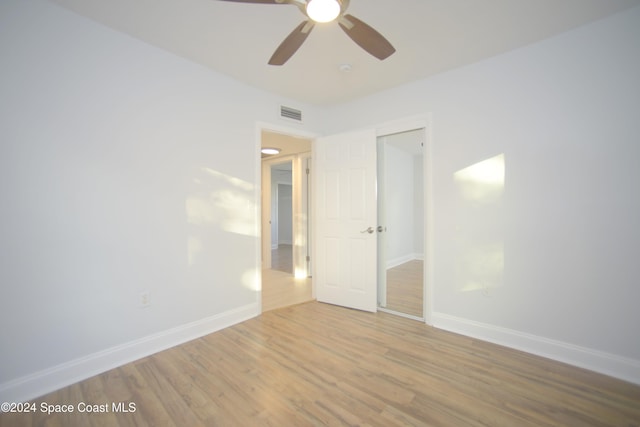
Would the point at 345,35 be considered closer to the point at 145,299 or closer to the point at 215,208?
the point at 215,208

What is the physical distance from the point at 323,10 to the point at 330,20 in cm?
7

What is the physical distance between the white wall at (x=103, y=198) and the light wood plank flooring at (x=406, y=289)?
6.64 feet

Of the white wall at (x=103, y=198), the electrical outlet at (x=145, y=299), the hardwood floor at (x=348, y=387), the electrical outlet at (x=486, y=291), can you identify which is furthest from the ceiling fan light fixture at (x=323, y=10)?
the electrical outlet at (x=486, y=291)

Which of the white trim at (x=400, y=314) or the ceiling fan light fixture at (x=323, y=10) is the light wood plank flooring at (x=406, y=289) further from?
the ceiling fan light fixture at (x=323, y=10)

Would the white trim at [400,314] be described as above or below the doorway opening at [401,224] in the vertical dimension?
below

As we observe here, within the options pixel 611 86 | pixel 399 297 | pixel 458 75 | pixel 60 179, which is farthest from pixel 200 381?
pixel 611 86

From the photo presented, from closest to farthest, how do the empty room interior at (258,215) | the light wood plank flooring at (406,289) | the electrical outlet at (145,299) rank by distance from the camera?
the empty room interior at (258,215)
the electrical outlet at (145,299)
the light wood plank flooring at (406,289)

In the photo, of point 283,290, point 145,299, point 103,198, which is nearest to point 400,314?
point 283,290

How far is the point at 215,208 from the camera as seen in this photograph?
2.76m

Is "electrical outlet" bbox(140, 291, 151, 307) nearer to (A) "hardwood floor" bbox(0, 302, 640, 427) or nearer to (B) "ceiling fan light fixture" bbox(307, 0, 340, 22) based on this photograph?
(A) "hardwood floor" bbox(0, 302, 640, 427)

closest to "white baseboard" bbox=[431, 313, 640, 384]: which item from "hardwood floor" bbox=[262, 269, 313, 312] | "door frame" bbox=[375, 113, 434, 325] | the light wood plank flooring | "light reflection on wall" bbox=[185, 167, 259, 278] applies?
"door frame" bbox=[375, 113, 434, 325]

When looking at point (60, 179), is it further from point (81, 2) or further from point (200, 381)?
point (200, 381)

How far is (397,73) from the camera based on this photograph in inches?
109

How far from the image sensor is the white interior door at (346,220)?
323 cm
